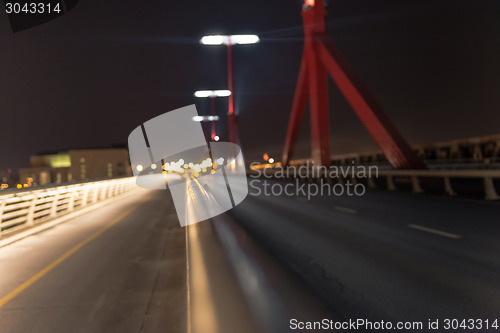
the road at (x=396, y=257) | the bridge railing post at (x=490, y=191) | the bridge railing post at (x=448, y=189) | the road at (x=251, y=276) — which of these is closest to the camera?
the road at (x=251, y=276)

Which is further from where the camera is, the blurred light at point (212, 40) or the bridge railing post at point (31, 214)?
the blurred light at point (212, 40)

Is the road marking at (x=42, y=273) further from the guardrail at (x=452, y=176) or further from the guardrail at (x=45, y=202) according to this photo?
the guardrail at (x=452, y=176)

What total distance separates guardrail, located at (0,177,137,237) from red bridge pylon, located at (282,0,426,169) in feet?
52.9

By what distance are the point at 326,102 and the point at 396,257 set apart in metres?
27.1

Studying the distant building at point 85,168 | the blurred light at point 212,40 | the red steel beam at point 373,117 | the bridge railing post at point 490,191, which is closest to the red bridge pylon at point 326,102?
the red steel beam at point 373,117

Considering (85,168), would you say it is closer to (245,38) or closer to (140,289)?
(245,38)

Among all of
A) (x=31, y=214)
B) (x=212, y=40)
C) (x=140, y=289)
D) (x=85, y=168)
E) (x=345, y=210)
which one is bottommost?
(x=345, y=210)

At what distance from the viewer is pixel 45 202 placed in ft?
53.4

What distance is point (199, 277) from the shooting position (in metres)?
6.35


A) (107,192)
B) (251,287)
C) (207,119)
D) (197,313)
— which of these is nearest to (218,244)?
(251,287)

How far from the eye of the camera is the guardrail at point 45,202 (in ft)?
38.6

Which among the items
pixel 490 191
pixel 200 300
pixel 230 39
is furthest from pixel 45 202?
pixel 230 39

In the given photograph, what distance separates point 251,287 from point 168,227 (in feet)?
23.1

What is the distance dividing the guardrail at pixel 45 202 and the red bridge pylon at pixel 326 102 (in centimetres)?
1613
